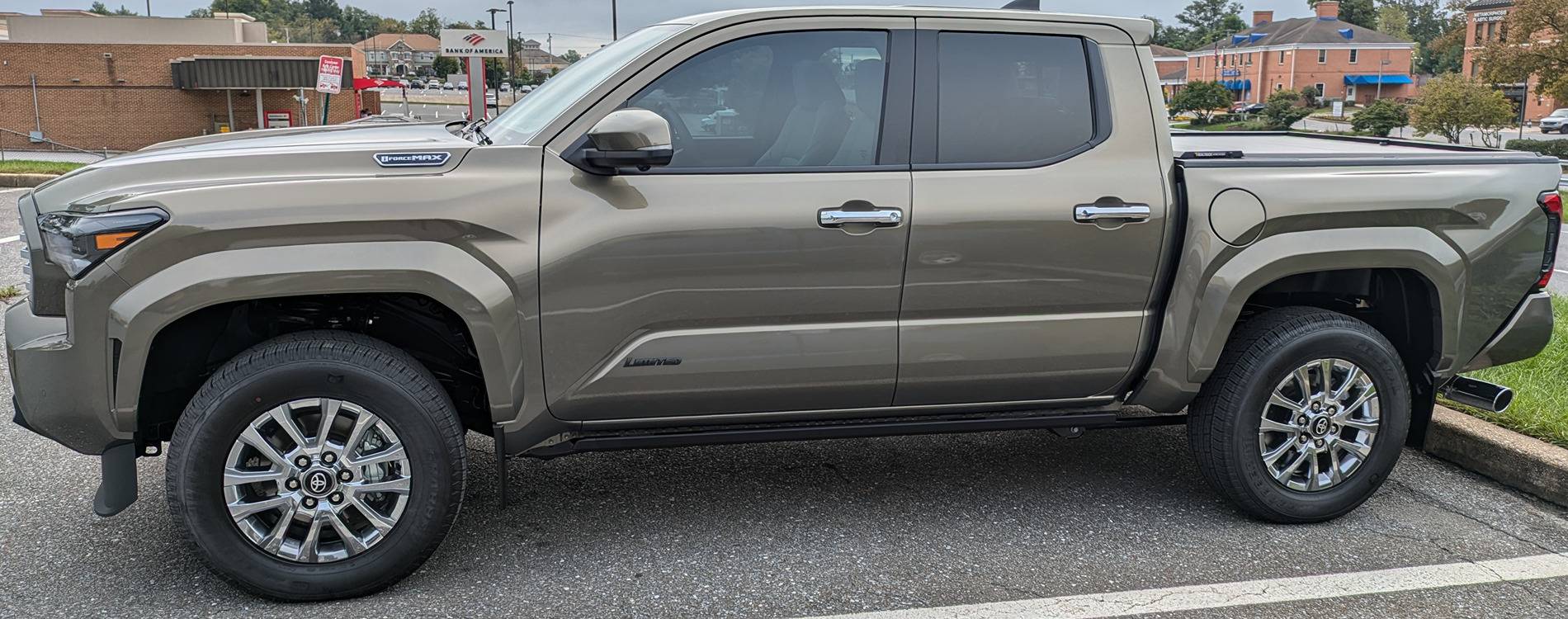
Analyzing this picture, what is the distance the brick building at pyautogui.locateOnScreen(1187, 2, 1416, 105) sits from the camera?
99.3 meters

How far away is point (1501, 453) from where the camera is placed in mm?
4984

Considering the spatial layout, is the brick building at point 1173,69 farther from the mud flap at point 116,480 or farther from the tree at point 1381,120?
the mud flap at point 116,480

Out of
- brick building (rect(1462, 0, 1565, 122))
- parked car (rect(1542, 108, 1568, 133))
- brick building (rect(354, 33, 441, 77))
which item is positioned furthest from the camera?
brick building (rect(354, 33, 441, 77))

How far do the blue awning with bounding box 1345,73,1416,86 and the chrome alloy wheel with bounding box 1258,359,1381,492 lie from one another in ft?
351

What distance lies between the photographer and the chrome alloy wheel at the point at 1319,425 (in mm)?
4398

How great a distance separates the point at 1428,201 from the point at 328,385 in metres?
3.73

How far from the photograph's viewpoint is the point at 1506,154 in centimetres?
463

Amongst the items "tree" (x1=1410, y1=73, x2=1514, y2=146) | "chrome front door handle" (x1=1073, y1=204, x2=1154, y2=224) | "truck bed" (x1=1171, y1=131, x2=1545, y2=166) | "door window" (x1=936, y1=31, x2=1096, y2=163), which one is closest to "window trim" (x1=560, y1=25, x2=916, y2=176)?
"door window" (x1=936, y1=31, x2=1096, y2=163)

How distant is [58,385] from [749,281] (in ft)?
6.62

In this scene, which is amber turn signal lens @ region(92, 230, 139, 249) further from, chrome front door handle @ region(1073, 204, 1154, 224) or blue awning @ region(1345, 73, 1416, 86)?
blue awning @ region(1345, 73, 1416, 86)

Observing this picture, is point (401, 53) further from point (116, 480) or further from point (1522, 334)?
point (1522, 334)

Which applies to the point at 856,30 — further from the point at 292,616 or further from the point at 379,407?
the point at 292,616

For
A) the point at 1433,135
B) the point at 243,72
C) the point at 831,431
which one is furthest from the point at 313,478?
the point at 1433,135

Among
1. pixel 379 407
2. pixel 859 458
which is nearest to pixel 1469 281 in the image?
pixel 859 458
